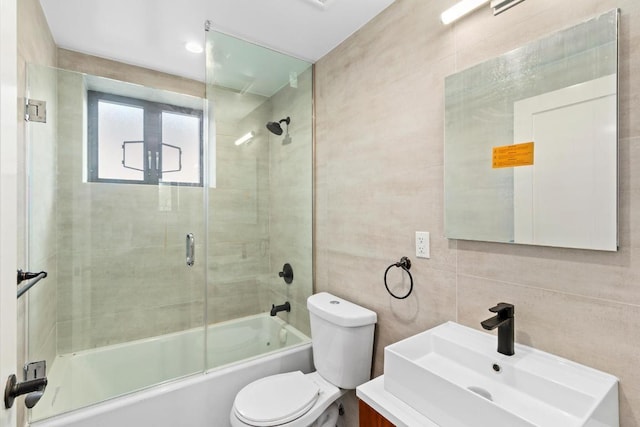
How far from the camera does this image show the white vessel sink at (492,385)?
2.64 feet

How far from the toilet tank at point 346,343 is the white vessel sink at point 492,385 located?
1.42ft

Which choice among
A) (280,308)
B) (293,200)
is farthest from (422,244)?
(280,308)

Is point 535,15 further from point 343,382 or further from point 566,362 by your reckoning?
point 343,382

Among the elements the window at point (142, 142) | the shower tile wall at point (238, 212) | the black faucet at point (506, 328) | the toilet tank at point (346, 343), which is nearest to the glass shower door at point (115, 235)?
the window at point (142, 142)

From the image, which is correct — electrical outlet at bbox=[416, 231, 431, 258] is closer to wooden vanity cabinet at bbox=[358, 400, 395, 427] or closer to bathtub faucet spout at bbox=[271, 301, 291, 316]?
wooden vanity cabinet at bbox=[358, 400, 395, 427]

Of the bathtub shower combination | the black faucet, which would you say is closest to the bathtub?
the bathtub shower combination

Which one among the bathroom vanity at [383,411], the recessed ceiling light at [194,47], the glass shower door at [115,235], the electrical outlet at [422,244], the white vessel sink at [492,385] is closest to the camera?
the white vessel sink at [492,385]

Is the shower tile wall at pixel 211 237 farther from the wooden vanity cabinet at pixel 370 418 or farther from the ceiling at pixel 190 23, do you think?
the wooden vanity cabinet at pixel 370 418

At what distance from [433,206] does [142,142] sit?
195 cm

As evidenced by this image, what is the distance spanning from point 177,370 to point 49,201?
4.19 feet

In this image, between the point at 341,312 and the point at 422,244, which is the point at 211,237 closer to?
the point at 341,312

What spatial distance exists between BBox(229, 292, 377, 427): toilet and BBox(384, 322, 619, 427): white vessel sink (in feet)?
1.51

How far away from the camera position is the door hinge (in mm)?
1452

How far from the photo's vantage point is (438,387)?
2.96 feet
